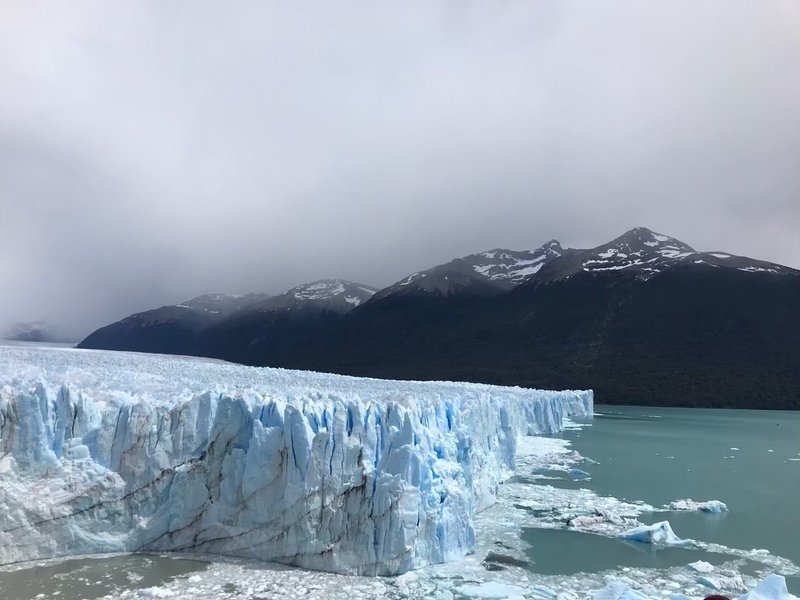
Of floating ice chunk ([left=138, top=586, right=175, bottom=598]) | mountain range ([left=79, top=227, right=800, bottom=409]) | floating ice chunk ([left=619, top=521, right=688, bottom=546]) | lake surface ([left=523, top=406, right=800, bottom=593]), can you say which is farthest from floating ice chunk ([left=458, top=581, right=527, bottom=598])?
mountain range ([left=79, top=227, right=800, bottom=409])

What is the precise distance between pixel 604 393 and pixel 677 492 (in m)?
48.8

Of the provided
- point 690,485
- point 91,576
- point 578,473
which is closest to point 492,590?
point 91,576

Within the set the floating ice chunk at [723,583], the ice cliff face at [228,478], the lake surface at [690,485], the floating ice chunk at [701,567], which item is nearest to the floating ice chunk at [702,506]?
the lake surface at [690,485]

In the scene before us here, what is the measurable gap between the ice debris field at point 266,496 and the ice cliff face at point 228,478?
21mm

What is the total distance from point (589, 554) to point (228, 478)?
6564 mm

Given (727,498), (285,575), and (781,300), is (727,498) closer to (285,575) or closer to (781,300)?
(285,575)

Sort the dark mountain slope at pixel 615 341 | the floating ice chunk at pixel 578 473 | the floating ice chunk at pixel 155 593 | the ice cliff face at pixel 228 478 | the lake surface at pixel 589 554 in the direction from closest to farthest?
the floating ice chunk at pixel 155 593, the lake surface at pixel 589 554, the ice cliff face at pixel 228 478, the floating ice chunk at pixel 578 473, the dark mountain slope at pixel 615 341

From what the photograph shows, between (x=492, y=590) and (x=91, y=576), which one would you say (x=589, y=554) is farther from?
(x=91, y=576)

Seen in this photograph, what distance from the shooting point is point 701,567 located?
9656 millimetres

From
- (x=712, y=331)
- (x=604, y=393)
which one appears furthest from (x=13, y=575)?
(x=712, y=331)

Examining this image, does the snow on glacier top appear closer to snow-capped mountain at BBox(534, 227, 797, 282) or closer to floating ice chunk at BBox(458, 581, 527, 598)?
floating ice chunk at BBox(458, 581, 527, 598)

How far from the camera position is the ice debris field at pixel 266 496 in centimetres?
888

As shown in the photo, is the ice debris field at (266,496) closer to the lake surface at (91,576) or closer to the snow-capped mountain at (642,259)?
the lake surface at (91,576)

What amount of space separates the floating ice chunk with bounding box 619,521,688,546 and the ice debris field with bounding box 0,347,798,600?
41.9 inches
